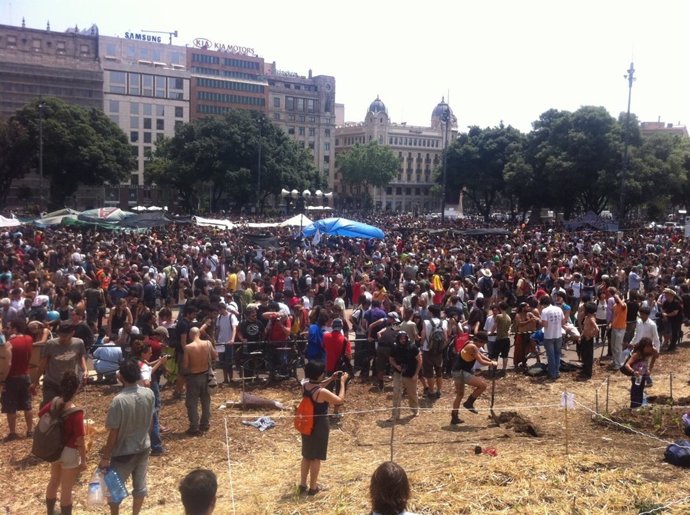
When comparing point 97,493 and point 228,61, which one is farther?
point 228,61

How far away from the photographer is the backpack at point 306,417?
20.9ft

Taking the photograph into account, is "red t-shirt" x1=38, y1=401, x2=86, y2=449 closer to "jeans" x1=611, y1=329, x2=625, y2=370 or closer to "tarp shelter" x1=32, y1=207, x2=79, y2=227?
"jeans" x1=611, y1=329, x2=625, y2=370

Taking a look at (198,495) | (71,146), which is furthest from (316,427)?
(71,146)

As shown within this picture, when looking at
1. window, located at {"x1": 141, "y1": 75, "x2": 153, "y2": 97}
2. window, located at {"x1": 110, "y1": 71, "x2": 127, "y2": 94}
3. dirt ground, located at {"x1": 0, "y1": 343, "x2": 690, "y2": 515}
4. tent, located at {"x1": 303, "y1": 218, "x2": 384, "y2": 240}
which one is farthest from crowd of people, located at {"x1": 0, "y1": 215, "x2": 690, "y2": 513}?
window, located at {"x1": 141, "y1": 75, "x2": 153, "y2": 97}

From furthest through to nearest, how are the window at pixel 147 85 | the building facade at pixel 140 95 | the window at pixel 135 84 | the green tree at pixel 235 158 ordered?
the window at pixel 147 85, the window at pixel 135 84, the building facade at pixel 140 95, the green tree at pixel 235 158

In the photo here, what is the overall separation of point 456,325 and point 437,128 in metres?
119

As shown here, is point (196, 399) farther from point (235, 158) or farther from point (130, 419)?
point (235, 158)

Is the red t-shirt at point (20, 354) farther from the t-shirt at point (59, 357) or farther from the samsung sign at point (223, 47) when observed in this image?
the samsung sign at point (223, 47)

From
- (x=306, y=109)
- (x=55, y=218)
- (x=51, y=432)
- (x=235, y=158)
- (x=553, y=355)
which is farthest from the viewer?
(x=306, y=109)

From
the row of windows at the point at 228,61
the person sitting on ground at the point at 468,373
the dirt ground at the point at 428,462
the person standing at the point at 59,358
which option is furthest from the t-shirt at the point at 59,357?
the row of windows at the point at 228,61

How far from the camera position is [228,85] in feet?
325

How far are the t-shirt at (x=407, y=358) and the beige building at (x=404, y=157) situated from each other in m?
109

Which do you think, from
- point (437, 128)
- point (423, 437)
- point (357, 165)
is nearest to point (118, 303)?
point (423, 437)

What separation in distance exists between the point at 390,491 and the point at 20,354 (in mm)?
5730
